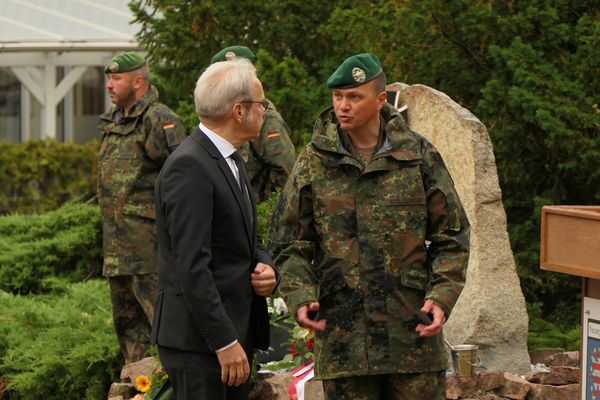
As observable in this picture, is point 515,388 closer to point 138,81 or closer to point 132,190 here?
point 132,190

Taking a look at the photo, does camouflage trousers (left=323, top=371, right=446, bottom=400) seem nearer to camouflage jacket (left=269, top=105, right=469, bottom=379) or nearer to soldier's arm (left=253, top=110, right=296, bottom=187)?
camouflage jacket (left=269, top=105, right=469, bottom=379)

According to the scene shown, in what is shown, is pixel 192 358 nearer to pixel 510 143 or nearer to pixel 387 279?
pixel 387 279

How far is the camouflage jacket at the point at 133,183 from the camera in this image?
8.57m

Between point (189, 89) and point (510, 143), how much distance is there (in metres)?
3.95

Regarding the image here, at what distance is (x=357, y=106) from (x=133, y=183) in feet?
11.2

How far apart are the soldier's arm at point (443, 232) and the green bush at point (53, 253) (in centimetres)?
609

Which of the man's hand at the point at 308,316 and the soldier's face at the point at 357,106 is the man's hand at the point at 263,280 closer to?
the man's hand at the point at 308,316

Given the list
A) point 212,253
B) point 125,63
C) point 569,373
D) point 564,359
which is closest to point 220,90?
point 212,253

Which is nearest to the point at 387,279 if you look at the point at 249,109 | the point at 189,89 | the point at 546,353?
the point at 249,109

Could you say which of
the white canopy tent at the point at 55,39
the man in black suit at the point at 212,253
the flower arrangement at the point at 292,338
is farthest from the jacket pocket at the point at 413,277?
the white canopy tent at the point at 55,39

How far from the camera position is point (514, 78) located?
9562mm

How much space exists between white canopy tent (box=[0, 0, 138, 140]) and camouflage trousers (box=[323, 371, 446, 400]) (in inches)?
642

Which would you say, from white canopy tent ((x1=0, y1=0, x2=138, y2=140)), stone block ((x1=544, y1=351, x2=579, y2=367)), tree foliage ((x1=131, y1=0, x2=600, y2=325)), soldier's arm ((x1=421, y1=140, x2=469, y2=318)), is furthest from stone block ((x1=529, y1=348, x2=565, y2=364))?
white canopy tent ((x1=0, y1=0, x2=138, y2=140))

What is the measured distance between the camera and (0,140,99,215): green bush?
18969mm
